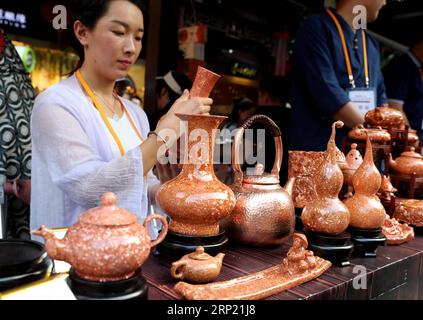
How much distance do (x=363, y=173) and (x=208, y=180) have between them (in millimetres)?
540

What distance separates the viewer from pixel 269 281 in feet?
3.21

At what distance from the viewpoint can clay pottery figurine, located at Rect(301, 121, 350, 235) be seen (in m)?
1.14

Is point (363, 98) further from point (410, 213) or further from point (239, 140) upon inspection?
point (239, 140)

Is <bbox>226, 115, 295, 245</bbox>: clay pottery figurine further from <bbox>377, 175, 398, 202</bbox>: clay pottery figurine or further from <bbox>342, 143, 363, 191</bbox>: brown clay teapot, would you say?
<bbox>377, 175, 398, 202</bbox>: clay pottery figurine

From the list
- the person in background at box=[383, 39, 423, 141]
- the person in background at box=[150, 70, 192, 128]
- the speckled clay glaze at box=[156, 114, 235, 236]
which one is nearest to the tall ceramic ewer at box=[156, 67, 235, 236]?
the speckled clay glaze at box=[156, 114, 235, 236]

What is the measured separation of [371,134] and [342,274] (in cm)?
82

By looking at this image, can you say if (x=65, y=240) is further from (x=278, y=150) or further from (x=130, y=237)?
(x=278, y=150)

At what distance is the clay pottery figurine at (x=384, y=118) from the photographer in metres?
1.81

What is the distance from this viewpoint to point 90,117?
5.01 feet

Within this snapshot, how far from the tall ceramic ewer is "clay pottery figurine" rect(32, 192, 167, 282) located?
27 cm

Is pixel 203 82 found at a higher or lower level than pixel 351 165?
higher

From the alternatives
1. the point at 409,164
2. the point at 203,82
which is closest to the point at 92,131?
the point at 203,82

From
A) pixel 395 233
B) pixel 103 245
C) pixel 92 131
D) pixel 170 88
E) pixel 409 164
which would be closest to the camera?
pixel 103 245

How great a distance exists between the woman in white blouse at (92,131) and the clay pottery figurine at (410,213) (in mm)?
1051
